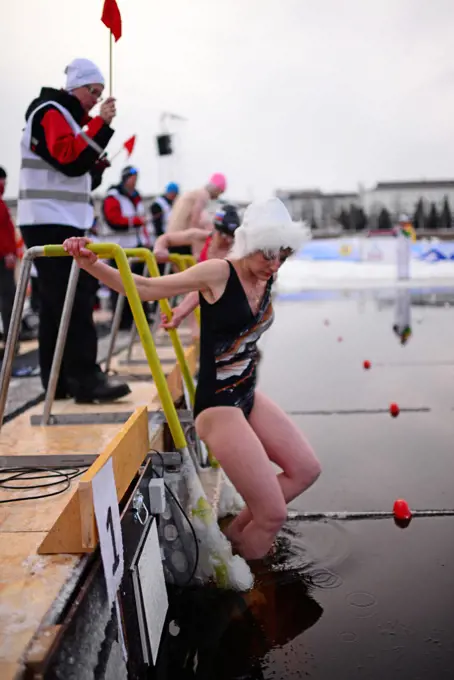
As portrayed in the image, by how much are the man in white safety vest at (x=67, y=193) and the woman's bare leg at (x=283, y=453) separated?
1.29 meters

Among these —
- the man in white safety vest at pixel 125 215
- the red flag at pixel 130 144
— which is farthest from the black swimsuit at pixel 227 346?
the man in white safety vest at pixel 125 215

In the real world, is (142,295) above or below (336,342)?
above

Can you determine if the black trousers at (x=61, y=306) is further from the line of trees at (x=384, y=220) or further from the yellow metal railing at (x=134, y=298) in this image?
the line of trees at (x=384, y=220)

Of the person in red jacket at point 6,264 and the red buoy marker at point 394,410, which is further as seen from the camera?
the person in red jacket at point 6,264

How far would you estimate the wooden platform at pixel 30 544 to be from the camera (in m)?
1.71


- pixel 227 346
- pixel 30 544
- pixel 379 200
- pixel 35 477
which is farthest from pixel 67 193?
pixel 379 200

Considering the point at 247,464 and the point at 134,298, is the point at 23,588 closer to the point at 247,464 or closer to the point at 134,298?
the point at 247,464

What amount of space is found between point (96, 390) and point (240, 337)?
4.76ft

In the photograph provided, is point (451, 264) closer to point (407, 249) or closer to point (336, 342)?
point (407, 249)

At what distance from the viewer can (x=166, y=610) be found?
265 cm

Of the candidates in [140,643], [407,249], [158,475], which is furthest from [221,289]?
[407,249]

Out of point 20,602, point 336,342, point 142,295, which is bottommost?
point 336,342

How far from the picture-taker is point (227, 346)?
2951 mm

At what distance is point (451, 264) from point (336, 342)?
14.2m
